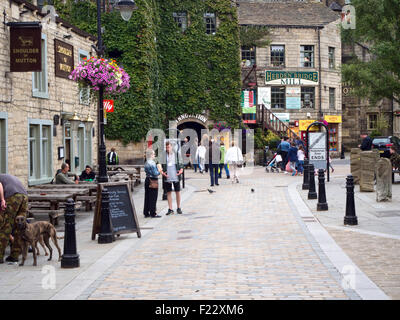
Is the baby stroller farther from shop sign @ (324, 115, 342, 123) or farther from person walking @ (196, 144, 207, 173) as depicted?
shop sign @ (324, 115, 342, 123)

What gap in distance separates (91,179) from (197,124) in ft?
74.5

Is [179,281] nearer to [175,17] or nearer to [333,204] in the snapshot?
[333,204]

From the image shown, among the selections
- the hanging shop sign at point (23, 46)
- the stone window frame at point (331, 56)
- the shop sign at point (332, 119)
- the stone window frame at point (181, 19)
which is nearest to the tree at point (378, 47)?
the stone window frame at point (181, 19)

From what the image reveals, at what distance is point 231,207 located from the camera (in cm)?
1630

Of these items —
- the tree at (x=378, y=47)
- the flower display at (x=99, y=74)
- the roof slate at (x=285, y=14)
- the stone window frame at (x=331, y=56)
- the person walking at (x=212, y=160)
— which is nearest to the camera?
the flower display at (x=99, y=74)

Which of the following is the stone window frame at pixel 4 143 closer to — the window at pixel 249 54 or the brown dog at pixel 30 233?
the brown dog at pixel 30 233

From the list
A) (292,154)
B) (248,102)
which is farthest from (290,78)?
(292,154)

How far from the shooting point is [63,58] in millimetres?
21531

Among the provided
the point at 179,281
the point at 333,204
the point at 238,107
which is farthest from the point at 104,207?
the point at 238,107

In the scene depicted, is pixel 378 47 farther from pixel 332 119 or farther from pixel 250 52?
pixel 332 119

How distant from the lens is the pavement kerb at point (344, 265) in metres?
6.84

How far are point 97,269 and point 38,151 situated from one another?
11278 millimetres

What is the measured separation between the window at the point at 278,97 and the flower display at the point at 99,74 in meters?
33.1

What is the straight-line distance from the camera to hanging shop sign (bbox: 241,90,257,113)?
42688mm
